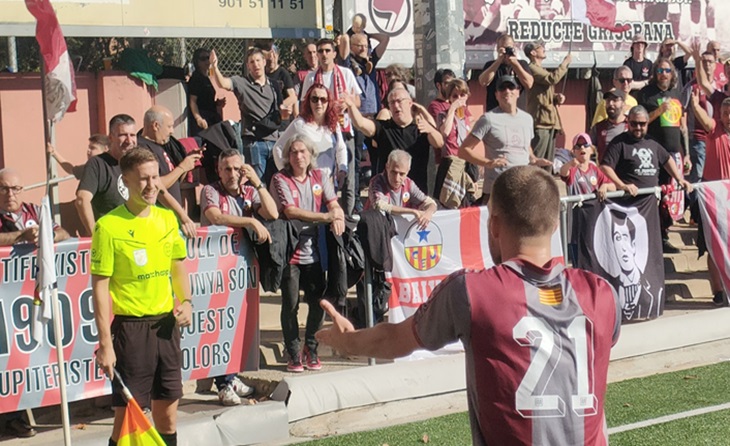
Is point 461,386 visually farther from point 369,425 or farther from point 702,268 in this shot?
point 702,268

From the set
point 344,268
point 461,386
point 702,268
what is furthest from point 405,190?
point 702,268

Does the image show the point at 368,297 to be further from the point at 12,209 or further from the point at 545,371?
the point at 545,371

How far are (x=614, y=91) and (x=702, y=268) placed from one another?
7.93 feet

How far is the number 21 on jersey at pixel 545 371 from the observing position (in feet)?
12.4

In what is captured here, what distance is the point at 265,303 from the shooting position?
11.2 metres

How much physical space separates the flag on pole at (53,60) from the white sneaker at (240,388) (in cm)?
252

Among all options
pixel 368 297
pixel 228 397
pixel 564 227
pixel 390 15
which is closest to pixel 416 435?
pixel 228 397

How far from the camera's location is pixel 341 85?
12383 mm

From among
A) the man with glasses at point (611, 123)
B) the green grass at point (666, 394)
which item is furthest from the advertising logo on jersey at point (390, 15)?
the green grass at point (666, 394)

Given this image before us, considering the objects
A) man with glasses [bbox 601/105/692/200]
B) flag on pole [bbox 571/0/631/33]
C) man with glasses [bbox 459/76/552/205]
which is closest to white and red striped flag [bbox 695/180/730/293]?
man with glasses [bbox 601/105/692/200]

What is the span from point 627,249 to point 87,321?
19.1 ft

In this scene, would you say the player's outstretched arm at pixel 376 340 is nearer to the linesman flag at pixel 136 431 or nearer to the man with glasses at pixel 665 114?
the linesman flag at pixel 136 431

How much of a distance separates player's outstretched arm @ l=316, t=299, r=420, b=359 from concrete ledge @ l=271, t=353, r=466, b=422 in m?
4.70

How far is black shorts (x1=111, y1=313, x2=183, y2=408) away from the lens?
7.17 metres
